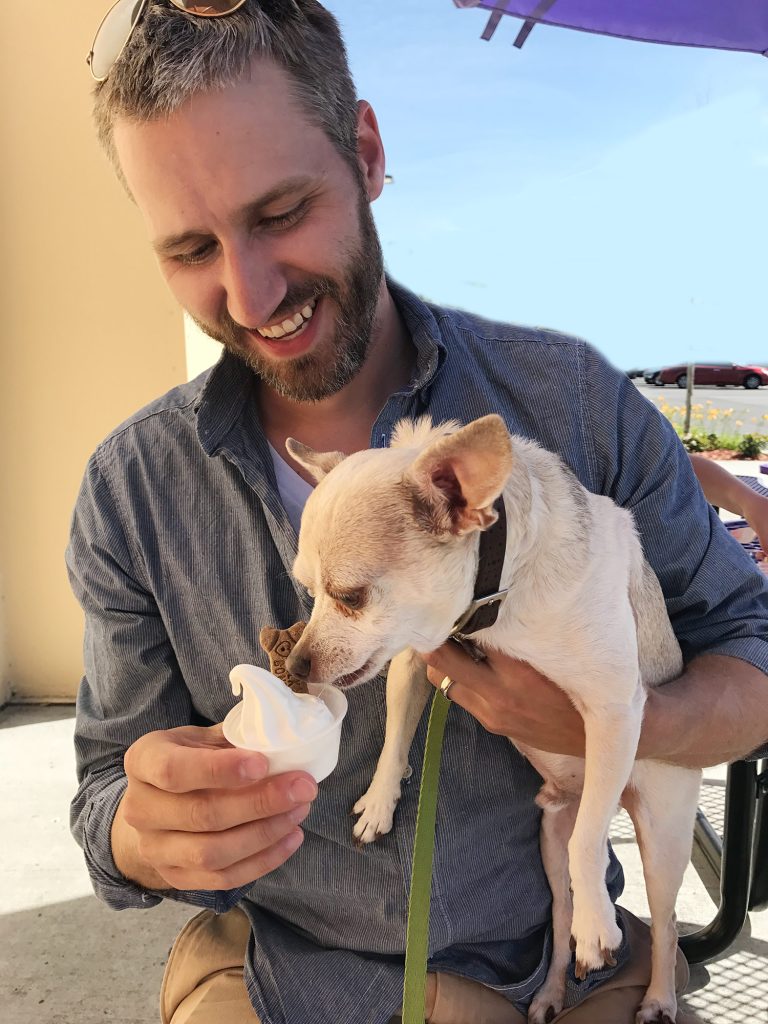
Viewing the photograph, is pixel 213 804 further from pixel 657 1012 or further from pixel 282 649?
pixel 657 1012

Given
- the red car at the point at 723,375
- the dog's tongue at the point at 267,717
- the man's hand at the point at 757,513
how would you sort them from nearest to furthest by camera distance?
the dog's tongue at the point at 267,717, the man's hand at the point at 757,513, the red car at the point at 723,375

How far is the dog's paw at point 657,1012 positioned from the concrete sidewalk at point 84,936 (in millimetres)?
755

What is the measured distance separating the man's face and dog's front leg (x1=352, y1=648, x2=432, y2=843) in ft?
1.62

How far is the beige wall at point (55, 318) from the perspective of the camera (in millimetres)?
3553

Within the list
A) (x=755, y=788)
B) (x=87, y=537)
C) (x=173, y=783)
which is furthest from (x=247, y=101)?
(x=755, y=788)

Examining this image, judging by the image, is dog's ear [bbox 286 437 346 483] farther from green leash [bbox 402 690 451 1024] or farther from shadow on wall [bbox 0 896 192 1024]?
shadow on wall [bbox 0 896 192 1024]

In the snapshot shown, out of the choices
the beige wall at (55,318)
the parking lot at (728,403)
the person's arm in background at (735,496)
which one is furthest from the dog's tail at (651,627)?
the parking lot at (728,403)

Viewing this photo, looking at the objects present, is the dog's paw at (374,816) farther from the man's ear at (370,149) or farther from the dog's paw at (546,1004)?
the man's ear at (370,149)

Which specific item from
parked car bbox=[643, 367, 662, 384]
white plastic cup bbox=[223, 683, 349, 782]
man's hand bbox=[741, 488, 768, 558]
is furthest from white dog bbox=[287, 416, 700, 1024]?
parked car bbox=[643, 367, 662, 384]

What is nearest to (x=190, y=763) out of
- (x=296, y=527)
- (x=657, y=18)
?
(x=296, y=527)

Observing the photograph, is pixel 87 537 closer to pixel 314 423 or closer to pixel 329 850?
pixel 314 423

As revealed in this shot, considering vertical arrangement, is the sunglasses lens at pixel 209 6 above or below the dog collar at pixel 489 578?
above

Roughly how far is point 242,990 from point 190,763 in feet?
2.19

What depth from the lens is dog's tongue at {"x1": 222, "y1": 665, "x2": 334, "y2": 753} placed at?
2.99ft
